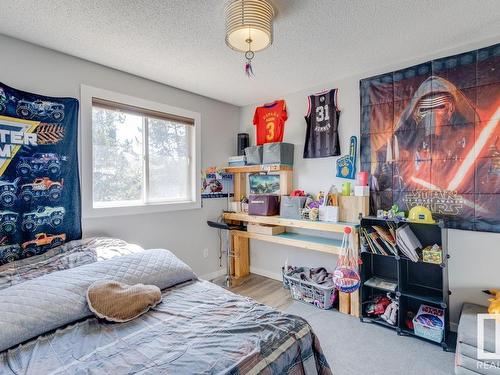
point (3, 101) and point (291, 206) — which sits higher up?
point (3, 101)

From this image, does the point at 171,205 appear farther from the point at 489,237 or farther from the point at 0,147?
the point at 489,237

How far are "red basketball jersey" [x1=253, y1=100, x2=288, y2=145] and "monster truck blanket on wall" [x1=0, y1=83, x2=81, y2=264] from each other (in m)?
2.13

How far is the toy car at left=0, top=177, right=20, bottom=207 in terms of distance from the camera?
195 centimetres

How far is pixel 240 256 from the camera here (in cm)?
363

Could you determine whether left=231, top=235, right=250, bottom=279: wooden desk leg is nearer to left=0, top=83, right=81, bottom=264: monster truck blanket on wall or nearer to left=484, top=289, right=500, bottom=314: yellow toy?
left=0, top=83, right=81, bottom=264: monster truck blanket on wall

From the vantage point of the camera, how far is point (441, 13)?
1747 mm

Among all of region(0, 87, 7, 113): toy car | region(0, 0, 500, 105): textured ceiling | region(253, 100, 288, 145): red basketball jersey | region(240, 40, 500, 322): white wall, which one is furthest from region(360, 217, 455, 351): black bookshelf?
region(0, 87, 7, 113): toy car

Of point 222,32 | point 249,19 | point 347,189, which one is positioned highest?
point 222,32

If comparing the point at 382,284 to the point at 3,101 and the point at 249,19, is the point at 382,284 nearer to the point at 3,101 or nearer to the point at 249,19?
the point at 249,19

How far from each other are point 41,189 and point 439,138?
11.0 feet

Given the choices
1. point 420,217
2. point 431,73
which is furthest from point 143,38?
point 420,217

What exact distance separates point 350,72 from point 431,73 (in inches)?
28.0

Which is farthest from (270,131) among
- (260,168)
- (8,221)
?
(8,221)

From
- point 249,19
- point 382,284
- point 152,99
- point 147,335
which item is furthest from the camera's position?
point 152,99
